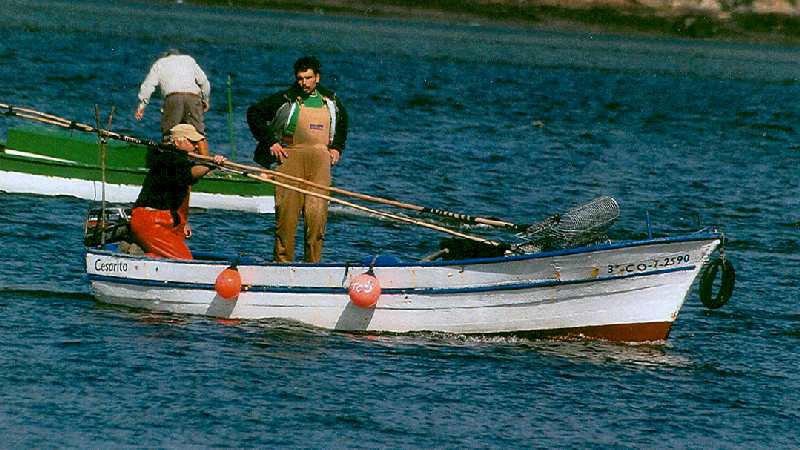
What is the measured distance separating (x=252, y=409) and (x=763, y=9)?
103848mm

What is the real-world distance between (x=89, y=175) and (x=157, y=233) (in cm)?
763

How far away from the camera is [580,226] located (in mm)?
14797

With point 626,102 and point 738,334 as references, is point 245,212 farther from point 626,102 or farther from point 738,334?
point 626,102

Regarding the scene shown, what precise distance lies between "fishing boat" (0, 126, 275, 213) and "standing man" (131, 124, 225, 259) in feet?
23.1

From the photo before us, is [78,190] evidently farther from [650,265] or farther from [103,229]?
[650,265]

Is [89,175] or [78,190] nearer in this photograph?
[89,175]

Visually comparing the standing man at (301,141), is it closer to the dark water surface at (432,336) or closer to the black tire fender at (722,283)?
the dark water surface at (432,336)

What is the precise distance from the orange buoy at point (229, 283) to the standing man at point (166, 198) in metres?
0.90

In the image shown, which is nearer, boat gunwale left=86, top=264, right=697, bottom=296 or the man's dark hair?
boat gunwale left=86, top=264, right=697, bottom=296

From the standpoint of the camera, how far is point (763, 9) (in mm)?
111812

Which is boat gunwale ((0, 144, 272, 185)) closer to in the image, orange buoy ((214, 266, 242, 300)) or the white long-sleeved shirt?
the white long-sleeved shirt

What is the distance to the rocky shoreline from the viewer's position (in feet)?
364

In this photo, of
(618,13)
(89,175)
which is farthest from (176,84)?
(618,13)

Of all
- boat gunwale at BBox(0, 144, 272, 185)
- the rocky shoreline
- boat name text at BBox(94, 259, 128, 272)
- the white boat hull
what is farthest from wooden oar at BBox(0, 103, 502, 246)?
the rocky shoreline
